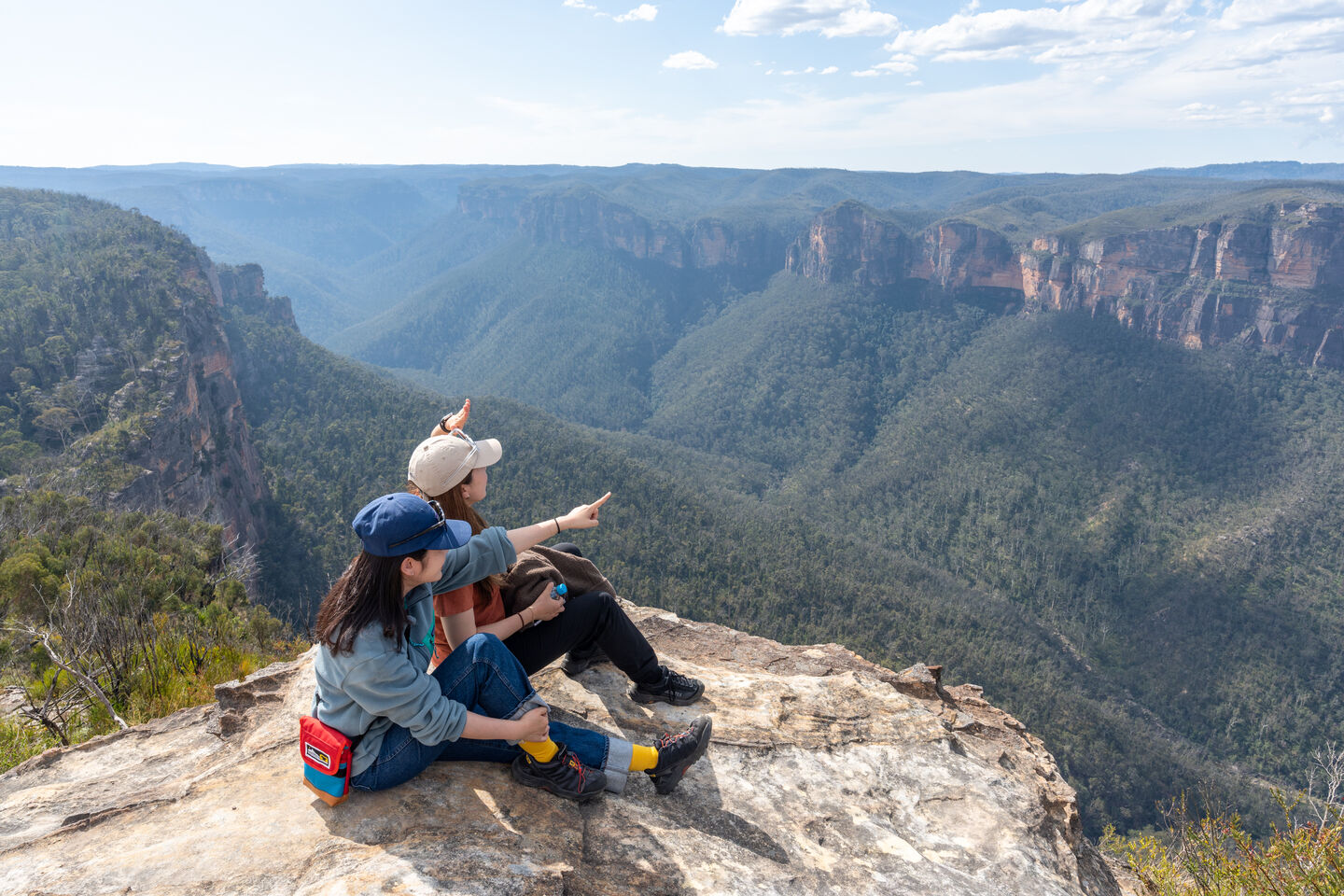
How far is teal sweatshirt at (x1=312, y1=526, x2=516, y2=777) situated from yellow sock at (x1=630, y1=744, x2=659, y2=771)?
1264mm

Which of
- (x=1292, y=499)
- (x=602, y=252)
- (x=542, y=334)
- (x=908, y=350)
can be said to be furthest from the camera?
(x=602, y=252)

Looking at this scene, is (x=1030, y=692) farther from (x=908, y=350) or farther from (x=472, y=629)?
(x=908, y=350)

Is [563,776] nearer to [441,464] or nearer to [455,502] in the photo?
[455,502]

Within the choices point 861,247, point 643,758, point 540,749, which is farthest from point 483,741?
point 861,247

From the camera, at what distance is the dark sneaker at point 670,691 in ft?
20.1

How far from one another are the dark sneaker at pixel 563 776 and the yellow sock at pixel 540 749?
4 centimetres

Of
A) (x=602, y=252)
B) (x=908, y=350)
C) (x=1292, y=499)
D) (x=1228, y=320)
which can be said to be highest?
(x=602, y=252)

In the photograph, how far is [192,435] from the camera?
3362 cm

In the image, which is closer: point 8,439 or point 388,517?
point 388,517

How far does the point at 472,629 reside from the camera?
507 centimetres

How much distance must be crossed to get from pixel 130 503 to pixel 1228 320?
104890 millimetres

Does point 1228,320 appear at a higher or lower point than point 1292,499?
higher

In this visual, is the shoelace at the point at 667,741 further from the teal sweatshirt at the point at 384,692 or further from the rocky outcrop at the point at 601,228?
the rocky outcrop at the point at 601,228

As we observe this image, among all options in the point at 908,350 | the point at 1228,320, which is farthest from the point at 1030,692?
the point at 908,350
